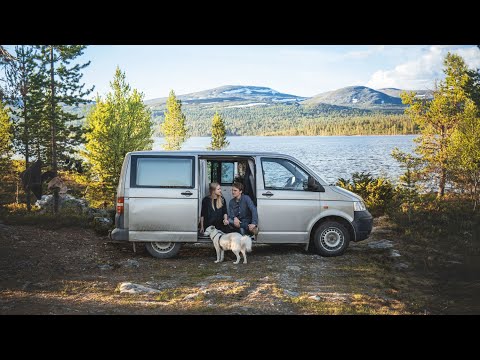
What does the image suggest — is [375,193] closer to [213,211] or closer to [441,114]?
[441,114]

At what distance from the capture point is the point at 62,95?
26578 mm

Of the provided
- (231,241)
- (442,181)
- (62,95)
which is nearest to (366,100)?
(62,95)

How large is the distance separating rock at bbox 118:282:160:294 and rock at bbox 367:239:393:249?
5523 millimetres

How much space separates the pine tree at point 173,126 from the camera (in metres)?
45.3

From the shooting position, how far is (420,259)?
33.7 feet

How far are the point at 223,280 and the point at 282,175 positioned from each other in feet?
8.17

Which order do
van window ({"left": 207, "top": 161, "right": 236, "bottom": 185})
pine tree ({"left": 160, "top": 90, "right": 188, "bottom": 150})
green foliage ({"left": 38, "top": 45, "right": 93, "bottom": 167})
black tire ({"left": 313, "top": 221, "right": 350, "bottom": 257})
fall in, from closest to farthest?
1. black tire ({"left": 313, "top": 221, "right": 350, "bottom": 257})
2. van window ({"left": 207, "top": 161, "right": 236, "bottom": 185})
3. green foliage ({"left": 38, "top": 45, "right": 93, "bottom": 167})
4. pine tree ({"left": 160, "top": 90, "right": 188, "bottom": 150})

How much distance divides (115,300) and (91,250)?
11.8ft

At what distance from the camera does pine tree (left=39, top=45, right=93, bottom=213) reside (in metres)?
25.5

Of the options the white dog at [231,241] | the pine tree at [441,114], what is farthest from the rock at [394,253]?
the pine tree at [441,114]

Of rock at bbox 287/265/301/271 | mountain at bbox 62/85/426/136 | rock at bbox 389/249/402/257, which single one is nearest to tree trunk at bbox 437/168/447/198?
rock at bbox 389/249/402/257

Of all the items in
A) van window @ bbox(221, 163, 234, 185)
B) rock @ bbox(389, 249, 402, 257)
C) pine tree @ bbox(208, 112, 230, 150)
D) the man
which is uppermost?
pine tree @ bbox(208, 112, 230, 150)

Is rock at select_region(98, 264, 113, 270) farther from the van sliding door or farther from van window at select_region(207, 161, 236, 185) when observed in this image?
van window at select_region(207, 161, 236, 185)
